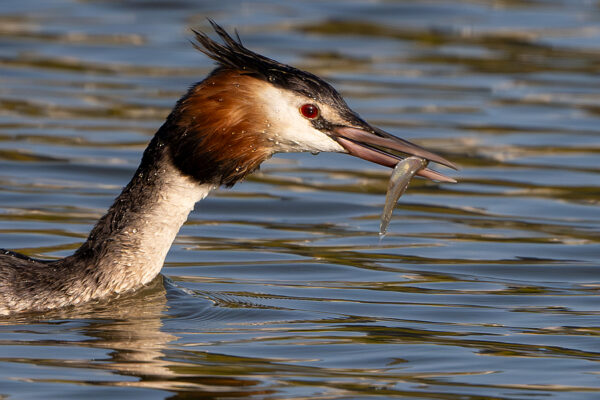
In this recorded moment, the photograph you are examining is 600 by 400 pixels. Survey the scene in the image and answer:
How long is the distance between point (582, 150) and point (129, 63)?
6.34 m

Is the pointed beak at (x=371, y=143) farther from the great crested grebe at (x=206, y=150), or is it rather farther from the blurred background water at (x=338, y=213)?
the blurred background water at (x=338, y=213)

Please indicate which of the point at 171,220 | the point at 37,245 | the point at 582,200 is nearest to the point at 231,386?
the point at 171,220

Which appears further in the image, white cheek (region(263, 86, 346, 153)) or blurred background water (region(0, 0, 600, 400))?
white cheek (region(263, 86, 346, 153))

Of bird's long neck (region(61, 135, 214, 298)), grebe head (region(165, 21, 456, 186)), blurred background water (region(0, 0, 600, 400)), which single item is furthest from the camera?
bird's long neck (region(61, 135, 214, 298))

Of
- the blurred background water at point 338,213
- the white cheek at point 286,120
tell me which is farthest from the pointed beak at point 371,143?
the blurred background water at point 338,213

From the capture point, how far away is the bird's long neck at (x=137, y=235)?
8.71 meters

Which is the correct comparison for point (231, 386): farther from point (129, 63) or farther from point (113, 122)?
point (129, 63)

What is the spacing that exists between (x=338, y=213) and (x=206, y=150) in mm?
3973

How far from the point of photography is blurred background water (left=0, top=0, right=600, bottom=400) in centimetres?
769

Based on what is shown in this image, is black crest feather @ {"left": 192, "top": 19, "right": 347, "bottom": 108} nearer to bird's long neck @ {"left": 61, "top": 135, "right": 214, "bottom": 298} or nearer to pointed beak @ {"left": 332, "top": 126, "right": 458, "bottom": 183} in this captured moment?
pointed beak @ {"left": 332, "top": 126, "right": 458, "bottom": 183}

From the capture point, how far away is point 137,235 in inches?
345

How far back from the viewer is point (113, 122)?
15.3 metres

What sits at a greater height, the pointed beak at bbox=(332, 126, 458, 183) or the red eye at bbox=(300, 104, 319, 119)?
the red eye at bbox=(300, 104, 319, 119)

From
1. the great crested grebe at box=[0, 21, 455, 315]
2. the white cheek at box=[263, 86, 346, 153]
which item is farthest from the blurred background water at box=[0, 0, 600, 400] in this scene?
the white cheek at box=[263, 86, 346, 153]
